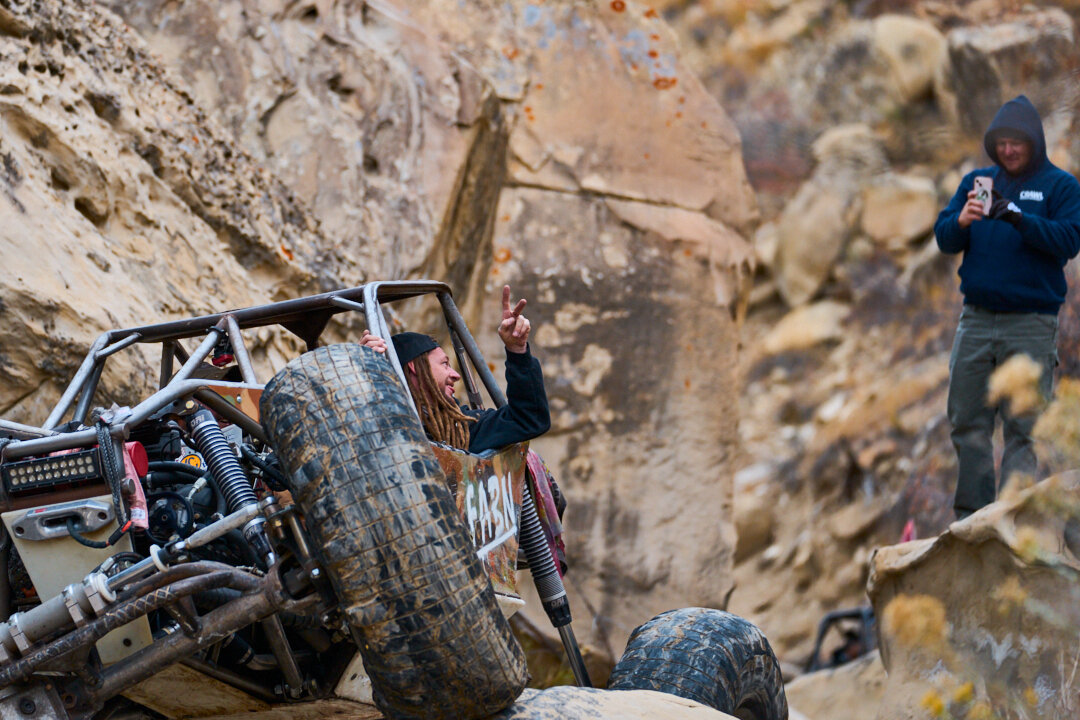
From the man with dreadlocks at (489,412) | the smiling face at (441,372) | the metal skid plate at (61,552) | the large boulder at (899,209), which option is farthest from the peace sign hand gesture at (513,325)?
the large boulder at (899,209)

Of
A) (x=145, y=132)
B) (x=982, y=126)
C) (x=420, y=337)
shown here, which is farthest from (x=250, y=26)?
(x=982, y=126)

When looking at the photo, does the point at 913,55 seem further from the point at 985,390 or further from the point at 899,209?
the point at 985,390

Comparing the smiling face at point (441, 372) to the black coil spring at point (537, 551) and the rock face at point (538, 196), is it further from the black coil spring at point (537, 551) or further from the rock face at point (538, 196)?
the rock face at point (538, 196)

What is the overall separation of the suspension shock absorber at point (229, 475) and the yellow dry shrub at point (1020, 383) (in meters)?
2.63

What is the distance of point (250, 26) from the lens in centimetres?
782

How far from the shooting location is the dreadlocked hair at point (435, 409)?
377cm

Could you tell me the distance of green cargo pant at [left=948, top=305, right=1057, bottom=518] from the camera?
16.0 feet

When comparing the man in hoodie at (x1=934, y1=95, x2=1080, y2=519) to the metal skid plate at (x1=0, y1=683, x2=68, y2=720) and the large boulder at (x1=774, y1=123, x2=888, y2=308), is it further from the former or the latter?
the large boulder at (x1=774, y1=123, x2=888, y2=308)

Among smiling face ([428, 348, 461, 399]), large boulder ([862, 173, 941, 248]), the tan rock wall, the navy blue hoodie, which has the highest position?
the tan rock wall

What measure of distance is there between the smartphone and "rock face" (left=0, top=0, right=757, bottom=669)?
3534mm

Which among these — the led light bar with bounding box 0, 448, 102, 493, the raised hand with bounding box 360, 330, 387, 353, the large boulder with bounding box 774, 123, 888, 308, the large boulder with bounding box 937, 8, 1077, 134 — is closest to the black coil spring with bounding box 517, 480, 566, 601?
the raised hand with bounding box 360, 330, 387, 353

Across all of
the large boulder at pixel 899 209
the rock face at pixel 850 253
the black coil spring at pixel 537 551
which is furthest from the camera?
the large boulder at pixel 899 209

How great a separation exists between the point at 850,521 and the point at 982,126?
6.50m

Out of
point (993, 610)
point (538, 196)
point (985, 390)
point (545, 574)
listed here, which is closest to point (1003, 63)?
point (538, 196)
